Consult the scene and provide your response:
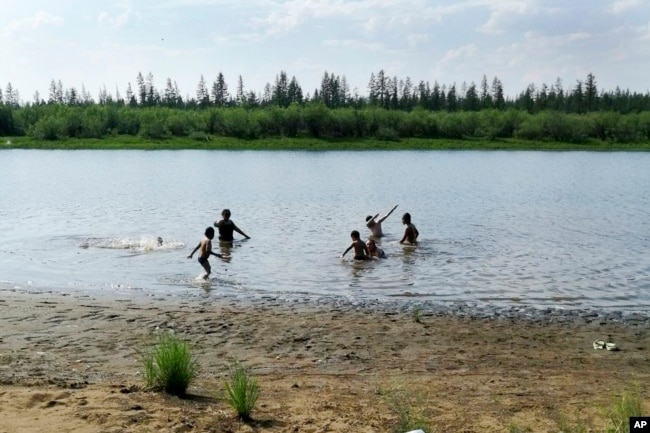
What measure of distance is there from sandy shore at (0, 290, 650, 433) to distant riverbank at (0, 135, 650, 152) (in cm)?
8853

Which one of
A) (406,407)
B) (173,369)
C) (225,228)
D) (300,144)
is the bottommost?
(406,407)

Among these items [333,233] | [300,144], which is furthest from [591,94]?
[333,233]

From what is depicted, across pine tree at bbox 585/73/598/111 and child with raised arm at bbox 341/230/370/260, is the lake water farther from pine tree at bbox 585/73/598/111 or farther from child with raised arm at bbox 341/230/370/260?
pine tree at bbox 585/73/598/111

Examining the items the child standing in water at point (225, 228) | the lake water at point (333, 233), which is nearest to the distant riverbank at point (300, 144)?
the lake water at point (333, 233)

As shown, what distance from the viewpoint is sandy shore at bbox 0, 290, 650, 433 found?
755cm

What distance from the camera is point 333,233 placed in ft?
89.4

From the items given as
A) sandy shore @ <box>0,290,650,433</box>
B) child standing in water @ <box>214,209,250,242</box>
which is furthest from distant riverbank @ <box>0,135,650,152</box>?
sandy shore @ <box>0,290,650,433</box>

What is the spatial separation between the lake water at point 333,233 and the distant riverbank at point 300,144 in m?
41.0

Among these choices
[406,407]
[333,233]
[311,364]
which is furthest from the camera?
[333,233]

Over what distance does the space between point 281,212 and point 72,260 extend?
589 inches

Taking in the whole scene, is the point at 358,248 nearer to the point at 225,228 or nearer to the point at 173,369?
the point at 225,228

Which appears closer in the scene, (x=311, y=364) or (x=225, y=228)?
(x=311, y=364)

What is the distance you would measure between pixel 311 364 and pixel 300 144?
3792 inches

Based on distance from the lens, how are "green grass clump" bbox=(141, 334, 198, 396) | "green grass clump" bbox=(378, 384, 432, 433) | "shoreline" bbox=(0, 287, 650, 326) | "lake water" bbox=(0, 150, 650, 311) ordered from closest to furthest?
"green grass clump" bbox=(378, 384, 432, 433) → "green grass clump" bbox=(141, 334, 198, 396) → "shoreline" bbox=(0, 287, 650, 326) → "lake water" bbox=(0, 150, 650, 311)
